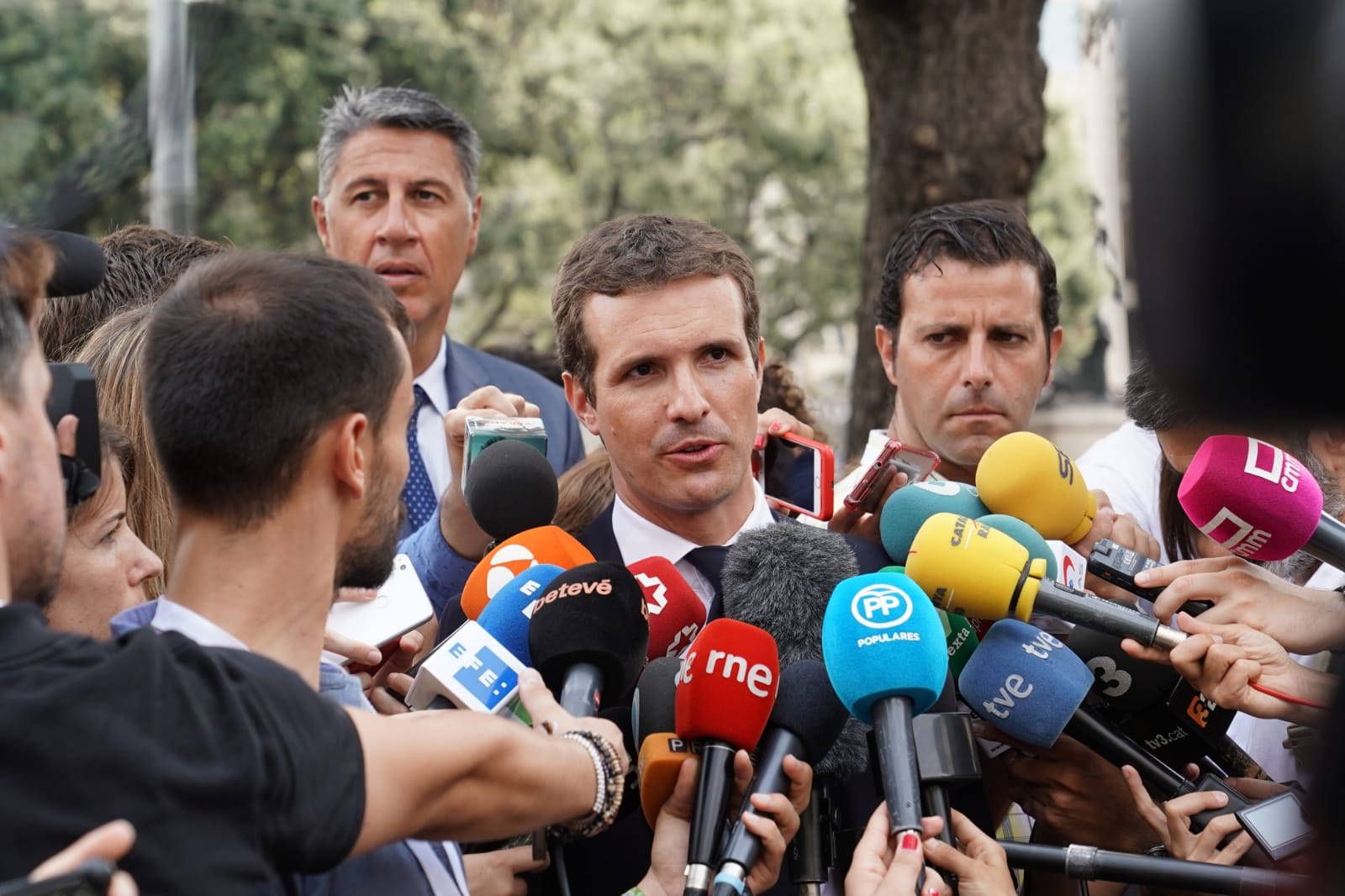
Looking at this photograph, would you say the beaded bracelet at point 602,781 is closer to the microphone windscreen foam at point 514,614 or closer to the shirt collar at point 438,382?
the microphone windscreen foam at point 514,614

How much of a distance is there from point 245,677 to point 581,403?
1.59 m

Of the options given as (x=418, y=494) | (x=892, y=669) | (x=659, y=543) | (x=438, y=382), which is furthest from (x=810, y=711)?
(x=438, y=382)

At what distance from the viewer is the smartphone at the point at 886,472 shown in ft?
10.4

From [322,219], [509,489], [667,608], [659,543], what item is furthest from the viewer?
[322,219]

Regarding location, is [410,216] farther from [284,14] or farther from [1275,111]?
[284,14]

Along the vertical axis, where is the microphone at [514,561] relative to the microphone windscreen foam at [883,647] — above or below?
below

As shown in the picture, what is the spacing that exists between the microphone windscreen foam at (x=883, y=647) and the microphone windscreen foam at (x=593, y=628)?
325 mm

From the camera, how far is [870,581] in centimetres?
245

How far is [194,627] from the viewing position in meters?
1.99

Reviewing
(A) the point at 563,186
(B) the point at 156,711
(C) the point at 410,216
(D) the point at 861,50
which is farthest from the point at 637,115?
(B) the point at 156,711

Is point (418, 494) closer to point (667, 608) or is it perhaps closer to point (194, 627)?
point (667, 608)

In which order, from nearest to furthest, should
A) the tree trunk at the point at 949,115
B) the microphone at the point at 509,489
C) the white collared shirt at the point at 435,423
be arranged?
the microphone at the point at 509,489 → the white collared shirt at the point at 435,423 → the tree trunk at the point at 949,115

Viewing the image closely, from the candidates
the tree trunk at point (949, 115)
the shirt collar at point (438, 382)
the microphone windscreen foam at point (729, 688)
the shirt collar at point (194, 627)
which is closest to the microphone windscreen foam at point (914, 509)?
the microphone windscreen foam at point (729, 688)

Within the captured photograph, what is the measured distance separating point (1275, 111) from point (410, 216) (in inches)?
141
